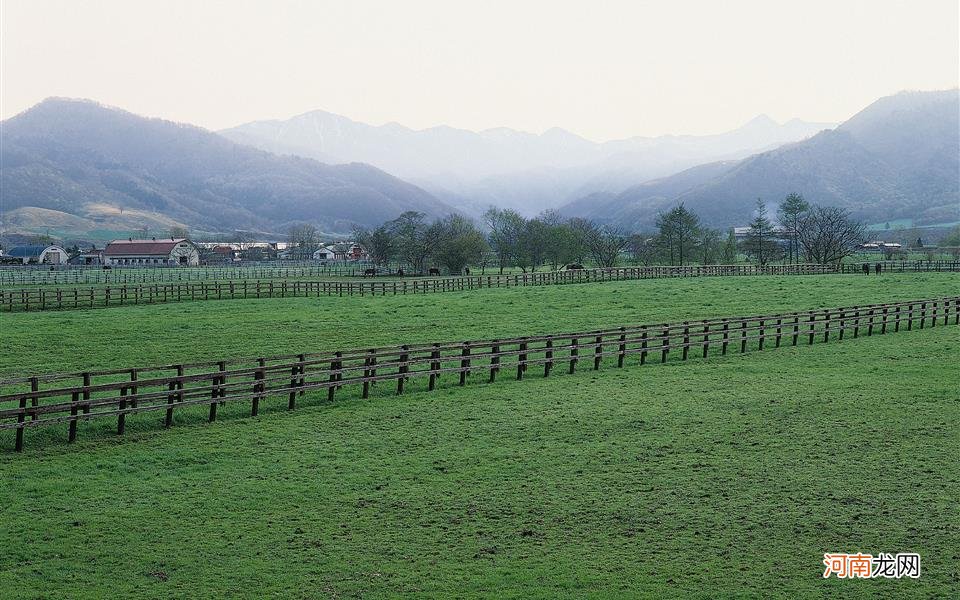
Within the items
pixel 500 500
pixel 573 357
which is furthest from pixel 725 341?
pixel 500 500

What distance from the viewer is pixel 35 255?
172000 mm

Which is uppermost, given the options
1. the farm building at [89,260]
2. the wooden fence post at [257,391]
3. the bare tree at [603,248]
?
the bare tree at [603,248]

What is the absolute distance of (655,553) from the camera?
12656mm

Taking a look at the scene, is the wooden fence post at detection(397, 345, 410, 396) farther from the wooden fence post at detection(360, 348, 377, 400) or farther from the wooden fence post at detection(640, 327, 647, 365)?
the wooden fence post at detection(640, 327, 647, 365)

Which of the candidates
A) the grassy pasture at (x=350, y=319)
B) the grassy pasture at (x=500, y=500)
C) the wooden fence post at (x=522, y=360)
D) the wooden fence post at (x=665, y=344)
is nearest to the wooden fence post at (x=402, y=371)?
the grassy pasture at (x=500, y=500)

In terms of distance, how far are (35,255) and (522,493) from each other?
179m

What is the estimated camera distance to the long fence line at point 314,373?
64.6 feet

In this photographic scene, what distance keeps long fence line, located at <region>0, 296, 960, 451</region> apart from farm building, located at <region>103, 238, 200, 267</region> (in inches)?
5293

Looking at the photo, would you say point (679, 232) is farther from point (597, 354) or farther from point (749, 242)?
point (597, 354)

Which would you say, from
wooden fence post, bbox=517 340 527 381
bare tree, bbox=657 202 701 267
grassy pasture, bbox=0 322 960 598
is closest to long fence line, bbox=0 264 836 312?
wooden fence post, bbox=517 340 527 381

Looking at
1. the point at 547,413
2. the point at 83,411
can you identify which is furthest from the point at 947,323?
the point at 83,411

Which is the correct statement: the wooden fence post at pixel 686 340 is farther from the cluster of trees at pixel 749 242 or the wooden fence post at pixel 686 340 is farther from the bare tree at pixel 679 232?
the bare tree at pixel 679 232

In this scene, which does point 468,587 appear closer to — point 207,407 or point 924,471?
point 924,471

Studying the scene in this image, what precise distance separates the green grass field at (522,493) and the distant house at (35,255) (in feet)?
508
